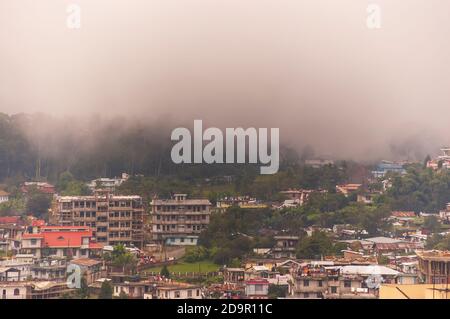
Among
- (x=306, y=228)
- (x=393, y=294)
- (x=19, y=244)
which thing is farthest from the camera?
(x=306, y=228)

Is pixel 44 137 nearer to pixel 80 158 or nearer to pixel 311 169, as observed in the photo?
pixel 80 158

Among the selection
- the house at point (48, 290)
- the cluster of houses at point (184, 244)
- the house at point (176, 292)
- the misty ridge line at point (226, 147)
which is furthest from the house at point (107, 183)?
the house at point (176, 292)

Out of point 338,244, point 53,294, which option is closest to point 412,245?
point 338,244

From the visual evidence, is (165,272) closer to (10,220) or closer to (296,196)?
(10,220)

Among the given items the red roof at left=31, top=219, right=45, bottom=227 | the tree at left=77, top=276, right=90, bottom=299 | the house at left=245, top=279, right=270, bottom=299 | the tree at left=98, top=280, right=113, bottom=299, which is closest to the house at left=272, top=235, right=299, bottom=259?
the house at left=245, top=279, right=270, bottom=299

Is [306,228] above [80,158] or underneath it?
underneath

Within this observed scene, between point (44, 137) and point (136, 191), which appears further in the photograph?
point (44, 137)

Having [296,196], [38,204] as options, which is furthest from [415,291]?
[38,204]

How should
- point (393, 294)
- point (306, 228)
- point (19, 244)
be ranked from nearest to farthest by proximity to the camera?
1. point (393, 294)
2. point (19, 244)
3. point (306, 228)

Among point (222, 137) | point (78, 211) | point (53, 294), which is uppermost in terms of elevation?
point (222, 137)

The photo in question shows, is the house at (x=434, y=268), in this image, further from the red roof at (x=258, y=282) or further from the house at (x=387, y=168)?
the house at (x=387, y=168)
